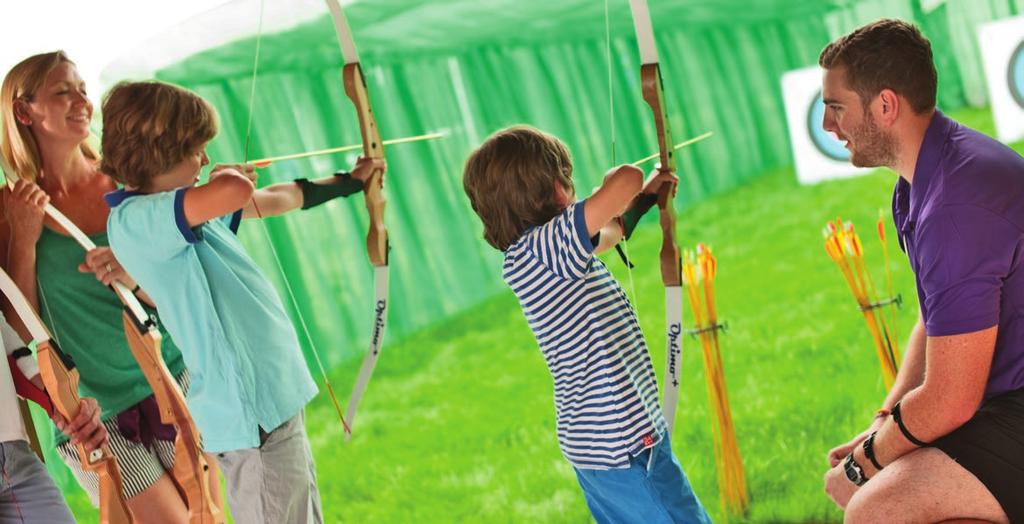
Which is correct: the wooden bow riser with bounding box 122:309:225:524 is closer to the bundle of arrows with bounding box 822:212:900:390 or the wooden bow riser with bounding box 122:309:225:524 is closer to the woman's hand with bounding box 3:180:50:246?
the woman's hand with bounding box 3:180:50:246

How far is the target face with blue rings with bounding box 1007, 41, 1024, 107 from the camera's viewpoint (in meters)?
4.18

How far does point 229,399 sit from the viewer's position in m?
1.70

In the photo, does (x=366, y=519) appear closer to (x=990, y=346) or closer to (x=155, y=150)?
(x=155, y=150)

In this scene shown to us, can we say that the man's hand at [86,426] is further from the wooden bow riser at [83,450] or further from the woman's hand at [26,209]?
the woman's hand at [26,209]

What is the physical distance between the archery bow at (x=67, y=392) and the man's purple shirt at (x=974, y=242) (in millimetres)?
1362

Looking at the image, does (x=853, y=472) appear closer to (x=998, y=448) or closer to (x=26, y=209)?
(x=998, y=448)

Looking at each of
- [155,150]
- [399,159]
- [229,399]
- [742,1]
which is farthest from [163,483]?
[742,1]


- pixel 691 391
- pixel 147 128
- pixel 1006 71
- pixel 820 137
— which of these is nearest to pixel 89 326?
pixel 147 128

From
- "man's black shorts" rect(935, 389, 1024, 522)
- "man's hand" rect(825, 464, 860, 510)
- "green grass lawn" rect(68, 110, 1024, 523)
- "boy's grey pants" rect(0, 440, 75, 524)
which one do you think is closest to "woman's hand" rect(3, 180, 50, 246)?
"boy's grey pants" rect(0, 440, 75, 524)

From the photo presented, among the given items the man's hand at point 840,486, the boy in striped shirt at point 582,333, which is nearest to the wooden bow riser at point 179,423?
the boy in striped shirt at point 582,333

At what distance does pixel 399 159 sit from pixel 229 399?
9.97 feet

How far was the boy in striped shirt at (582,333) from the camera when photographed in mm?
1638

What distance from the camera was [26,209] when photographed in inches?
77.1

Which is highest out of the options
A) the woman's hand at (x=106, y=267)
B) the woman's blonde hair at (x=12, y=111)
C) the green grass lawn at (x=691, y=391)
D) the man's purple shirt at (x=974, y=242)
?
the woman's blonde hair at (x=12, y=111)
